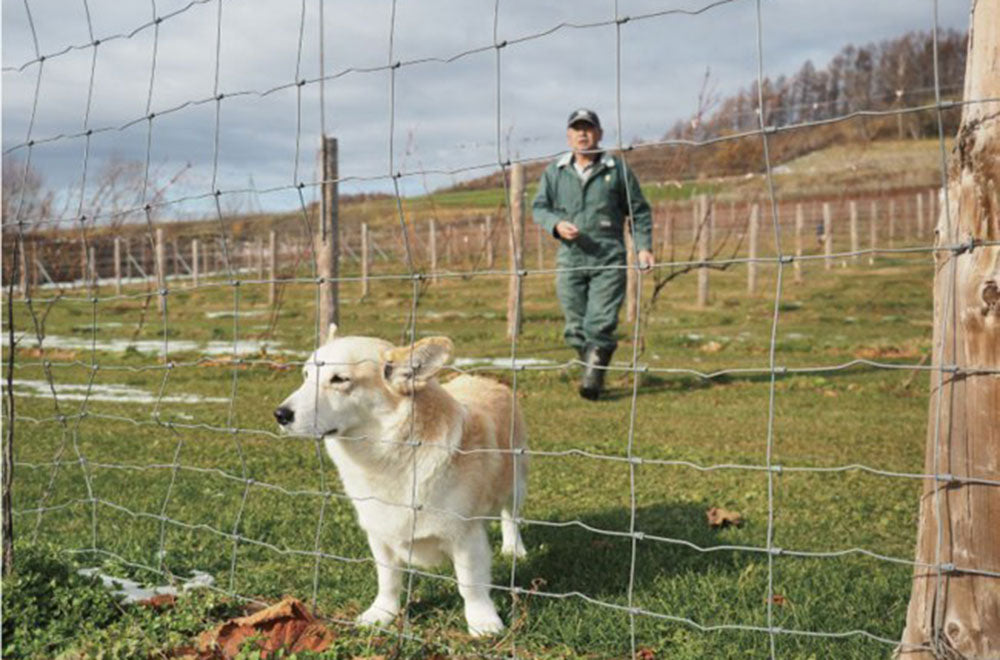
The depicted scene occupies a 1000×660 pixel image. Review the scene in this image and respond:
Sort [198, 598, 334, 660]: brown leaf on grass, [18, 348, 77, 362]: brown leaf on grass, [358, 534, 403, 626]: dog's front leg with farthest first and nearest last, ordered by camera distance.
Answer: [18, 348, 77, 362]: brown leaf on grass < [358, 534, 403, 626]: dog's front leg < [198, 598, 334, 660]: brown leaf on grass

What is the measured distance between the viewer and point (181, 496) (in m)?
5.29

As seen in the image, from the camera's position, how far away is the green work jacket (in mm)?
7862

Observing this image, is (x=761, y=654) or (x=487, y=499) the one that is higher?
(x=487, y=499)

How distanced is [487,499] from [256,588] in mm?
989

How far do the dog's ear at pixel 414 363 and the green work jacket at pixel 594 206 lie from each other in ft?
14.8

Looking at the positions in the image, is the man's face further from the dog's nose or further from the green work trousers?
the dog's nose

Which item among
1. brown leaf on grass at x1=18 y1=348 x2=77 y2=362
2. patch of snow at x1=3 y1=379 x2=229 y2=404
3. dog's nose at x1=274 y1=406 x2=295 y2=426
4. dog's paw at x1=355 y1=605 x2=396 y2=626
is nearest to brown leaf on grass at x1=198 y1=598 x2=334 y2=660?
dog's paw at x1=355 y1=605 x2=396 y2=626

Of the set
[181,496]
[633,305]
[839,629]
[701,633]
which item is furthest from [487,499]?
[633,305]

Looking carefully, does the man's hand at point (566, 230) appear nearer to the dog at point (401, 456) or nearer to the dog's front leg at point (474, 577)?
the dog at point (401, 456)

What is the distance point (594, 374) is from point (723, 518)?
412 centimetres

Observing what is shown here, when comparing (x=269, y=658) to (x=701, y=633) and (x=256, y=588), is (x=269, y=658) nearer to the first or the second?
(x=256, y=588)

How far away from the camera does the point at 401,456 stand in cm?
342

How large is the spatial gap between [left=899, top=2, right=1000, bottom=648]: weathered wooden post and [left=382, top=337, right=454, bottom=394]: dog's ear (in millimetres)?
1642

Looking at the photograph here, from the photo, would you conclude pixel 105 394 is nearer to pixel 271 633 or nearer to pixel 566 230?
pixel 566 230
